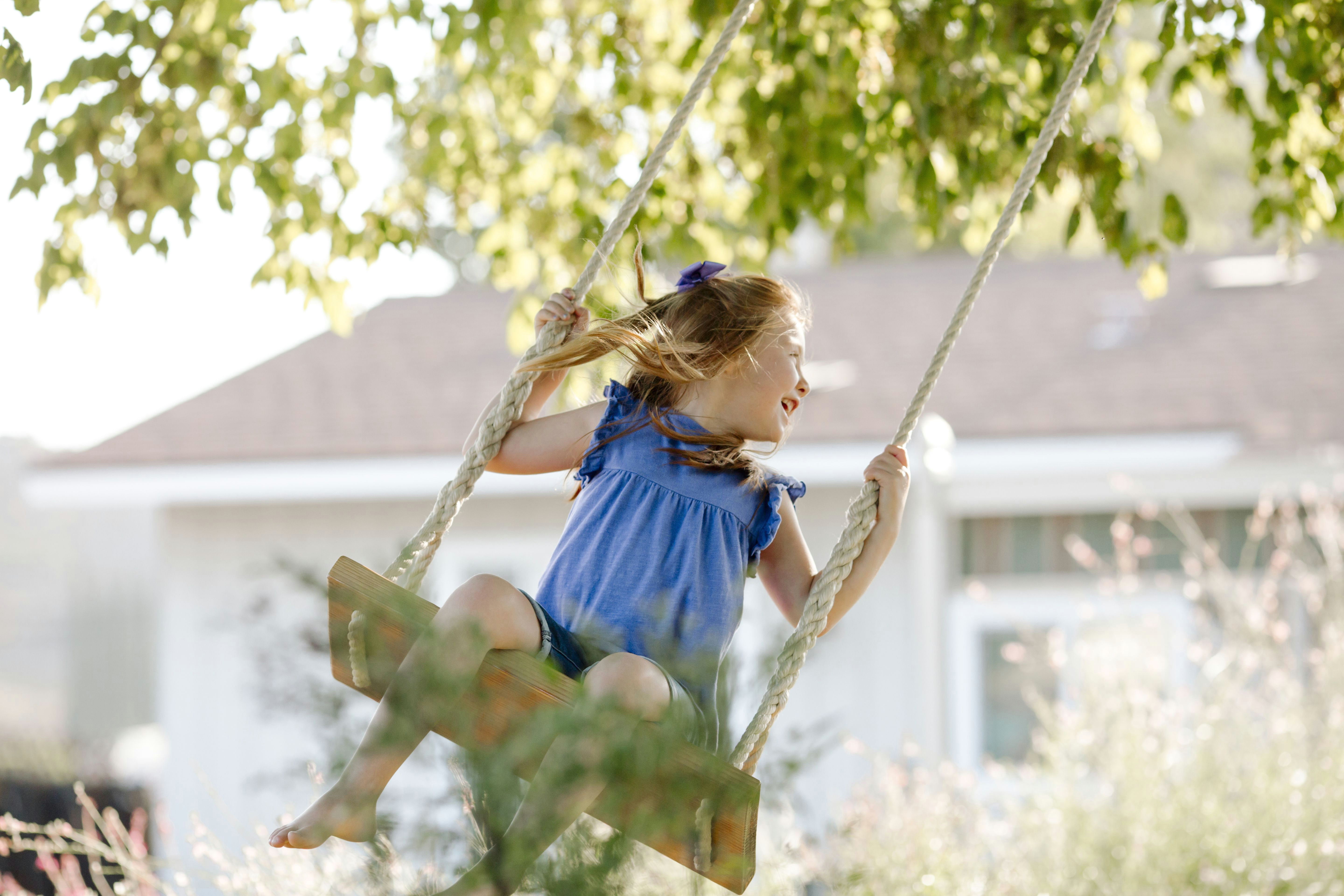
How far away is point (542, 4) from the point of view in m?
5.00

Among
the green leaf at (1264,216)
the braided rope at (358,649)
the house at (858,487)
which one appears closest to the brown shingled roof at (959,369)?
the house at (858,487)

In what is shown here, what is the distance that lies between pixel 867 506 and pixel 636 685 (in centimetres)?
57

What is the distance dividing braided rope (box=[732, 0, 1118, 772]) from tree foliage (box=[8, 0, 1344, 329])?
3.28 ft

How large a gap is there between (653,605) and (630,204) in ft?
2.30

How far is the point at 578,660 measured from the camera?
2.05 metres

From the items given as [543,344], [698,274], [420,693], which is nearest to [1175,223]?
[698,274]

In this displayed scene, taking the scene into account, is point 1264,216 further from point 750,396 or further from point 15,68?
point 15,68

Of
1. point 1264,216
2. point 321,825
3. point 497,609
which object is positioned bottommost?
point 321,825

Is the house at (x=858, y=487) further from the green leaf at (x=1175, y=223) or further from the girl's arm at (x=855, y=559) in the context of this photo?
the girl's arm at (x=855, y=559)

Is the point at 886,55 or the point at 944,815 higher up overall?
the point at 886,55

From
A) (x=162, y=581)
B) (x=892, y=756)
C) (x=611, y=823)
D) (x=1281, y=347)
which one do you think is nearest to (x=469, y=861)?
(x=611, y=823)

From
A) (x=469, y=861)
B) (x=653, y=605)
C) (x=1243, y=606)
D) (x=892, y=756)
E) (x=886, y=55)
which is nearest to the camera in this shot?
(x=469, y=861)

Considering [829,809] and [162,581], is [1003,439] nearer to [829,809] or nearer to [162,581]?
[829,809]

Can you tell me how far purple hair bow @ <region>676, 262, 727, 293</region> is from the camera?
2426 millimetres
